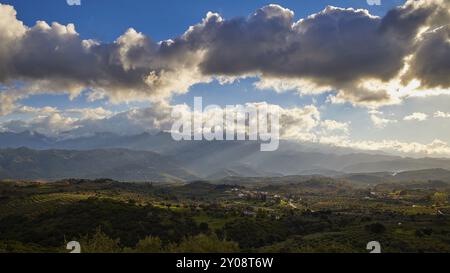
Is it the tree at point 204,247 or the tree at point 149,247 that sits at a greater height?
the tree at point 204,247

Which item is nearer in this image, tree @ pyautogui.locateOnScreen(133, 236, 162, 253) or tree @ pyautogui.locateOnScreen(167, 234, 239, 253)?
tree @ pyautogui.locateOnScreen(167, 234, 239, 253)

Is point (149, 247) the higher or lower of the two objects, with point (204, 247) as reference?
lower

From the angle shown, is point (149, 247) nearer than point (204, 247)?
No

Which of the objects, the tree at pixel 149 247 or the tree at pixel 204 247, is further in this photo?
the tree at pixel 149 247

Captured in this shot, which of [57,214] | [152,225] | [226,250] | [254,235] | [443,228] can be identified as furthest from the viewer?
[57,214]

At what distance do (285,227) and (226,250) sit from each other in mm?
109719

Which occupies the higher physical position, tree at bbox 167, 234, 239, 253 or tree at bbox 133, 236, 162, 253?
tree at bbox 167, 234, 239, 253
